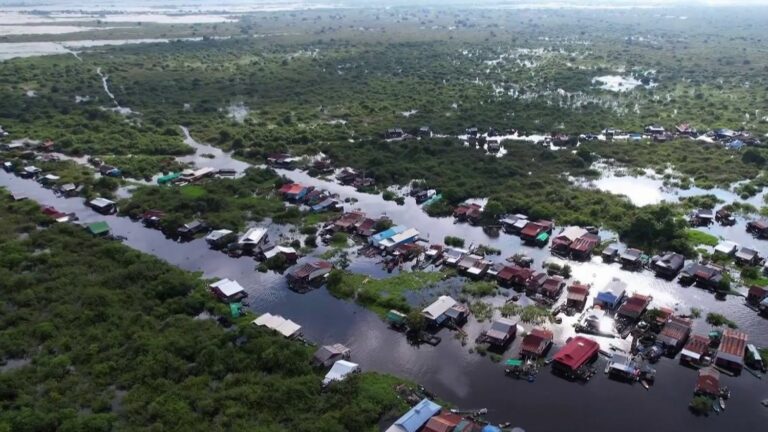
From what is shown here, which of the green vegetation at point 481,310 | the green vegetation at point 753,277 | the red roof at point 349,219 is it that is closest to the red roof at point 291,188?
the red roof at point 349,219

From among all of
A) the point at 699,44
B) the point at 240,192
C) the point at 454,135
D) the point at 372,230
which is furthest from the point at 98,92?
the point at 699,44

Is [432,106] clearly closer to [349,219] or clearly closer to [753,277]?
[349,219]

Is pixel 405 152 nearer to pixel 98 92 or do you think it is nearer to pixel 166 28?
pixel 98 92

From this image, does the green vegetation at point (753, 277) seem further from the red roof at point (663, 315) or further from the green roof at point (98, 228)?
the green roof at point (98, 228)

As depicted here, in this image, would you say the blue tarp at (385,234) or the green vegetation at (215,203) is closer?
the blue tarp at (385,234)

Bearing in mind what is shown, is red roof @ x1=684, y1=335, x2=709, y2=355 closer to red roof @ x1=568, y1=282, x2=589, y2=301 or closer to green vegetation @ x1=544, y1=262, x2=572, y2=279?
red roof @ x1=568, y1=282, x2=589, y2=301

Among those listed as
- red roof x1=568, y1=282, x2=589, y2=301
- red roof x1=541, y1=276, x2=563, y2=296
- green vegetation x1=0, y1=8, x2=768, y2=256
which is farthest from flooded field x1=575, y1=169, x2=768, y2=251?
red roof x1=541, y1=276, x2=563, y2=296
